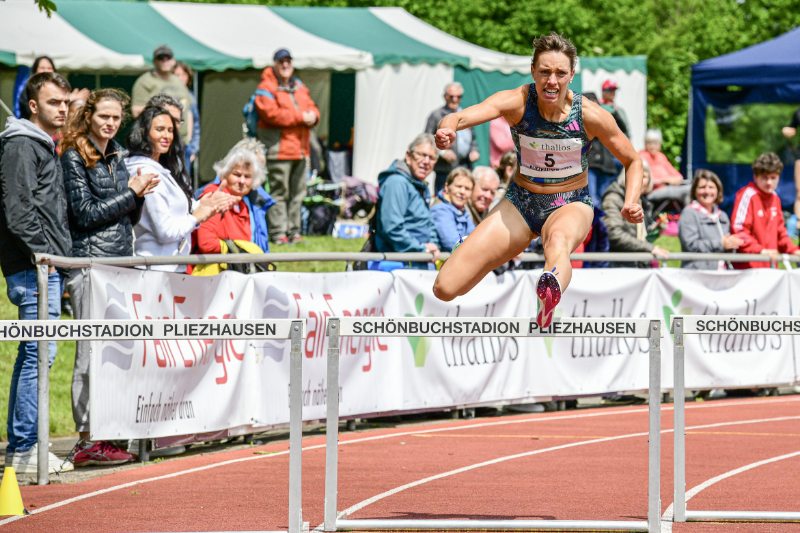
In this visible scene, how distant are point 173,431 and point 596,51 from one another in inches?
1106

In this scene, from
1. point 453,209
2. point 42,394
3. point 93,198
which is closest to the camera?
point 42,394

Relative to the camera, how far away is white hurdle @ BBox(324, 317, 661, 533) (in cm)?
562

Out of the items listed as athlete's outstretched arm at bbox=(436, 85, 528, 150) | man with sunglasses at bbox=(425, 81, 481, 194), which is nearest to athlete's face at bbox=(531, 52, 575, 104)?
athlete's outstretched arm at bbox=(436, 85, 528, 150)

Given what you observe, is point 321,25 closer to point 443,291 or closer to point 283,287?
point 283,287

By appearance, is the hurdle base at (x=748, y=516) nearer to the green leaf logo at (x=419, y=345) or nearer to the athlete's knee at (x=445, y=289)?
the athlete's knee at (x=445, y=289)

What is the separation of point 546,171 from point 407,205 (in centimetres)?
354

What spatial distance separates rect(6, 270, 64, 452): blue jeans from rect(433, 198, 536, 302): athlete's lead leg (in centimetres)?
281

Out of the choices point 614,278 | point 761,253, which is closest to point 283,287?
point 614,278

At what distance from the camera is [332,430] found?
574 centimetres

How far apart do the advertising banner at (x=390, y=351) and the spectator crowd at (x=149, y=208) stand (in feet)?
1.05

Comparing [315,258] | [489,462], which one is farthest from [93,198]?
[489,462]

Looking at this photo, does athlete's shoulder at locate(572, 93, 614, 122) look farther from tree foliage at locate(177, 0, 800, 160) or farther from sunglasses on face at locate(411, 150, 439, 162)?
tree foliage at locate(177, 0, 800, 160)

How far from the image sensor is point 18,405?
751cm

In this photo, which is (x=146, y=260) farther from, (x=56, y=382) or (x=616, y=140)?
(x=616, y=140)
